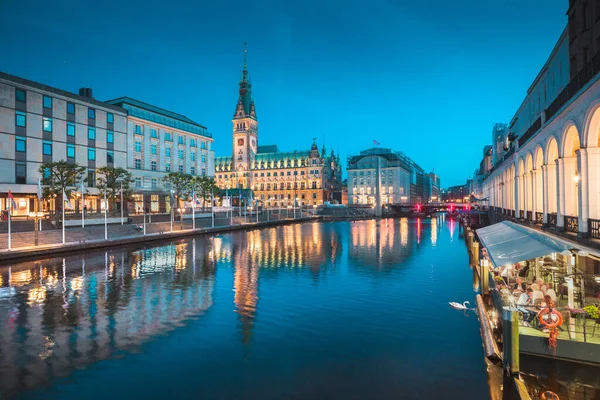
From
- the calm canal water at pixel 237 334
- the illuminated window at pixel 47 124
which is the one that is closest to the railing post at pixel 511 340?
the calm canal water at pixel 237 334

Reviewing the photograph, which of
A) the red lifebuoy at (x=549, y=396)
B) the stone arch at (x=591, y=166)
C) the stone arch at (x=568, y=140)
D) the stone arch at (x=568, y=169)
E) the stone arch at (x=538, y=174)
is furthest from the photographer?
the stone arch at (x=538, y=174)

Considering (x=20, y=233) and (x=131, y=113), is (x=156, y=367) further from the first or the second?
(x=131, y=113)

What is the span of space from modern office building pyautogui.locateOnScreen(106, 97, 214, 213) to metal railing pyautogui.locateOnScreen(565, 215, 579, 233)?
78.4 m

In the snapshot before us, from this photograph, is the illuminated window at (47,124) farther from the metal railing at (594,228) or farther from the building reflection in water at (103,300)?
the metal railing at (594,228)

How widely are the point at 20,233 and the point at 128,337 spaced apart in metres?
35.3

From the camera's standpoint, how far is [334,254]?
41281 mm

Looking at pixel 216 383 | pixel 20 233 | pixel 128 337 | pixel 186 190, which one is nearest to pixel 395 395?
pixel 216 383

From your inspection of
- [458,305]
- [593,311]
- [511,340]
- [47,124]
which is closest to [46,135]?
[47,124]

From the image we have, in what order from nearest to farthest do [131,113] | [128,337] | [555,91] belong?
[128,337], [555,91], [131,113]

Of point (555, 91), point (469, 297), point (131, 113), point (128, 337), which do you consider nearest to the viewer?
point (128, 337)

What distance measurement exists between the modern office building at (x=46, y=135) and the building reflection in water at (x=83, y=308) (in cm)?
4050

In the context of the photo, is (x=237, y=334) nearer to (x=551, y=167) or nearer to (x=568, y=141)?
(x=568, y=141)

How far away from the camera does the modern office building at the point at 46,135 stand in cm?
6450

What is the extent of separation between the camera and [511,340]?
12.1 metres
